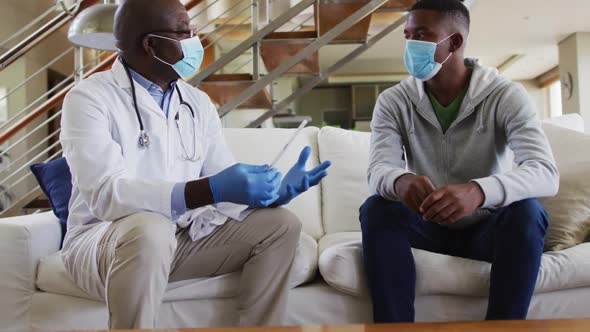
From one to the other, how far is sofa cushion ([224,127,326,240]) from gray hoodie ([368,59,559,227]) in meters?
0.47

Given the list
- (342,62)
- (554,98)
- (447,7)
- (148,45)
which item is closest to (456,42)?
(447,7)

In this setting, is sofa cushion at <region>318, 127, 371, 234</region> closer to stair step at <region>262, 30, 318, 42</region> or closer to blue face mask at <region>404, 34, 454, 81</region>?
blue face mask at <region>404, 34, 454, 81</region>

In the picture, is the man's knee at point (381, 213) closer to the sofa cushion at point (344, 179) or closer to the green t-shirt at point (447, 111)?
the green t-shirt at point (447, 111)

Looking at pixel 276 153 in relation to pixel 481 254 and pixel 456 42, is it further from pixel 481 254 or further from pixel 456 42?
pixel 481 254

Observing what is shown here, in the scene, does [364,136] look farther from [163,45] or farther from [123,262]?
[123,262]

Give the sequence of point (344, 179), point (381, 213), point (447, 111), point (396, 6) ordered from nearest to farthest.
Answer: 1. point (381, 213)
2. point (447, 111)
3. point (344, 179)
4. point (396, 6)

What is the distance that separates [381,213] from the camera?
5.16ft

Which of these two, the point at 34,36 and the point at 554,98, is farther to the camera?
the point at 554,98

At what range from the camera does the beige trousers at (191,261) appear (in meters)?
1.29

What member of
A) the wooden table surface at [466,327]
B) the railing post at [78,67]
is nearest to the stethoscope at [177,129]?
the wooden table surface at [466,327]

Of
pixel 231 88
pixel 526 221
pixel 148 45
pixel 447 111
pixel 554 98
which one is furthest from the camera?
pixel 554 98

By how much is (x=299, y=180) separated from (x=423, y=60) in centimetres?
57

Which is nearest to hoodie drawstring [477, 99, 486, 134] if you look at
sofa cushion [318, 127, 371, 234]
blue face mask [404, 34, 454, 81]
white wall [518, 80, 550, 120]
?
blue face mask [404, 34, 454, 81]

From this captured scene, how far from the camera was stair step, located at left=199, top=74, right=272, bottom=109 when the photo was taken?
148 inches
